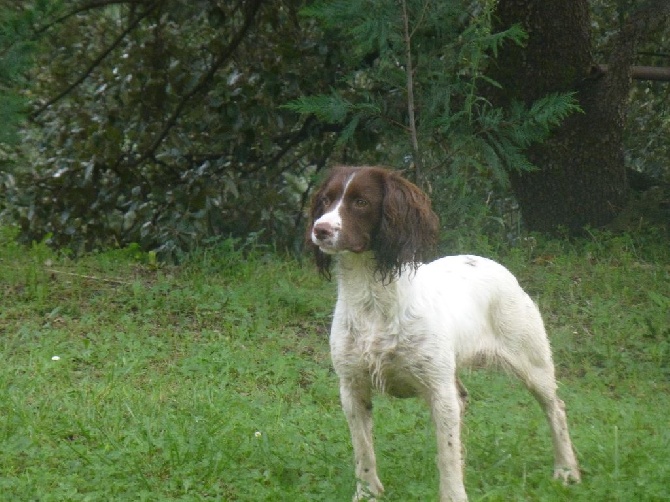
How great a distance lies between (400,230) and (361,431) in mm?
856

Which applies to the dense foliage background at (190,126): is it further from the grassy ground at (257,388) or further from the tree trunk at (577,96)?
the grassy ground at (257,388)

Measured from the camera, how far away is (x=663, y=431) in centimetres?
566

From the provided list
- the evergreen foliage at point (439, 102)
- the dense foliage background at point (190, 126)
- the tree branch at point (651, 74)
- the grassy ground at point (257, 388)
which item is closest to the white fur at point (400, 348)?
the grassy ground at point (257, 388)

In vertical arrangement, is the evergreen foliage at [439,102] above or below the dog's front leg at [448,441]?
above

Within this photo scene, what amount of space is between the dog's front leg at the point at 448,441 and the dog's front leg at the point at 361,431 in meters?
0.30

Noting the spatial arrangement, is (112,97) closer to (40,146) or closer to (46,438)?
(40,146)

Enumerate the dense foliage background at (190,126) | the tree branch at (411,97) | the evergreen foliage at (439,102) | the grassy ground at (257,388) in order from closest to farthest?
the grassy ground at (257,388)
the evergreen foliage at (439,102)
the tree branch at (411,97)
the dense foliage background at (190,126)

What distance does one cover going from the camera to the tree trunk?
985 centimetres

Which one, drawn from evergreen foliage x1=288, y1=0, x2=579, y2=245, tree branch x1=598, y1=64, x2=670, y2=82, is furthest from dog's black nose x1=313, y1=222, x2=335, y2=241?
tree branch x1=598, y1=64, x2=670, y2=82

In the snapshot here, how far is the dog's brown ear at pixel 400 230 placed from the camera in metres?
4.57

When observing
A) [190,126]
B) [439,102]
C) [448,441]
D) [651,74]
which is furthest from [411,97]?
[448,441]

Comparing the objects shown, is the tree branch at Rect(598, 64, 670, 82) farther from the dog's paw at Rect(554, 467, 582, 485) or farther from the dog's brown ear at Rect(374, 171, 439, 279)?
the dog's brown ear at Rect(374, 171, 439, 279)

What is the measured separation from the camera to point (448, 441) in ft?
15.0

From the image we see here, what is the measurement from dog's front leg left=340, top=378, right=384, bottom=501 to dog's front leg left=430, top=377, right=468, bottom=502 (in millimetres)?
298
